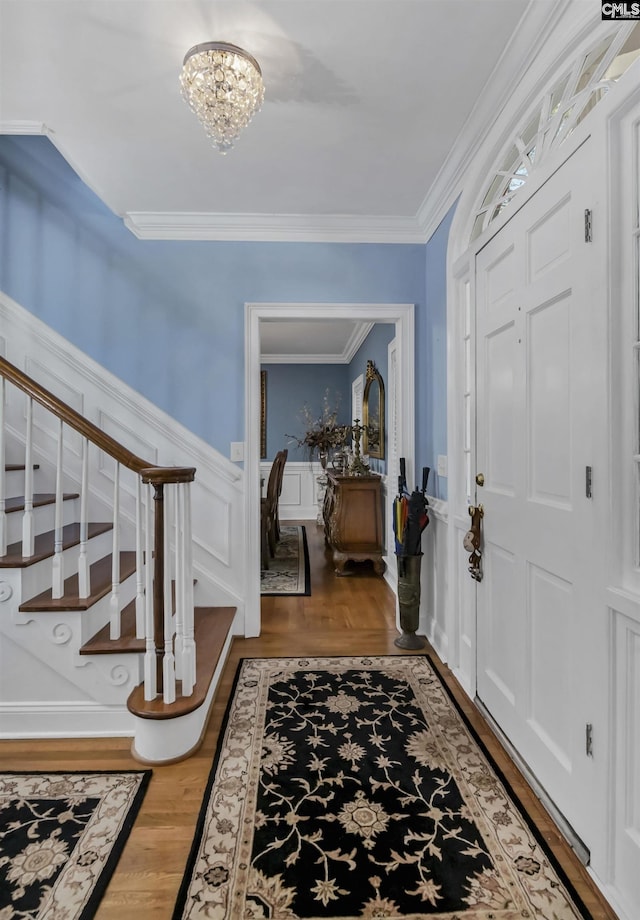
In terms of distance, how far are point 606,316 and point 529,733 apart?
4.87 ft

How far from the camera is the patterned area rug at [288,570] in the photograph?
3951mm

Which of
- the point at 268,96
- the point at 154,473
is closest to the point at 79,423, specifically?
the point at 154,473

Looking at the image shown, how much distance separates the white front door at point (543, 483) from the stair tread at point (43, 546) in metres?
2.01

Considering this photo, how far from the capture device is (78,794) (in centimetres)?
164

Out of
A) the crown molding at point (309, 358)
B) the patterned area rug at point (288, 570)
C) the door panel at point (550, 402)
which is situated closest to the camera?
the door panel at point (550, 402)

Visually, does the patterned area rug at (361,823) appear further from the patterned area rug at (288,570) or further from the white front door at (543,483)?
the patterned area rug at (288,570)

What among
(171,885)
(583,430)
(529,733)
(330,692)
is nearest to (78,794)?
(171,885)

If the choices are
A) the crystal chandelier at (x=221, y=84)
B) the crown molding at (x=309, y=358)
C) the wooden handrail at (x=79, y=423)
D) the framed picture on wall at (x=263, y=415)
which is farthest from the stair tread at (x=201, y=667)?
the crown molding at (x=309, y=358)

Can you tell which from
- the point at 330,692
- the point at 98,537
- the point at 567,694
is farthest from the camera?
the point at 98,537

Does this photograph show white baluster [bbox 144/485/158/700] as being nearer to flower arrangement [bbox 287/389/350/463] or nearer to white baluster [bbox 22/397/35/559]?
white baluster [bbox 22/397/35/559]

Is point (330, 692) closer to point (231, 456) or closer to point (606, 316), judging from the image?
point (231, 456)

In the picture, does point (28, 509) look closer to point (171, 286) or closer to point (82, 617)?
point (82, 617)

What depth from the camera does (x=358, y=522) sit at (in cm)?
435

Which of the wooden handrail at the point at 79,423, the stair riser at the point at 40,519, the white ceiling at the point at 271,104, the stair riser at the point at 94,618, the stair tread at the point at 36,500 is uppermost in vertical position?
the white ceiling at the point at 271,104
